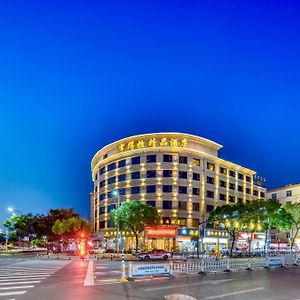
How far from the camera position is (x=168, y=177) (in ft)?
267

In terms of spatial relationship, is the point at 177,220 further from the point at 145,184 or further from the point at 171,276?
the point at 171,276

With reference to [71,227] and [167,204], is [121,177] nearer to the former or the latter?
[167,204]

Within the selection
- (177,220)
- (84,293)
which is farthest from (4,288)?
(177,220)

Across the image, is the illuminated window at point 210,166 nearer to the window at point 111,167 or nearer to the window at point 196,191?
the window at point 196,191

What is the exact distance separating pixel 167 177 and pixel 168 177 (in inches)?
8.4

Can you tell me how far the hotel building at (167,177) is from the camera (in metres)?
81.2

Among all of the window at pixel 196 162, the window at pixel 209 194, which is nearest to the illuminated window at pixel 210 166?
the window at pixel 196 162

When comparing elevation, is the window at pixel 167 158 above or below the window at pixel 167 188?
above

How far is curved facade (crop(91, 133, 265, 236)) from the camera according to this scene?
3199 inches

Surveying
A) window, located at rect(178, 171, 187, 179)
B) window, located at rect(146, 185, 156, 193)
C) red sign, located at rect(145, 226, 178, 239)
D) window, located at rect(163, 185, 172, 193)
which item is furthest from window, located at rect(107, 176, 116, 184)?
red sign, located at rect(145, 226, 178, 239)

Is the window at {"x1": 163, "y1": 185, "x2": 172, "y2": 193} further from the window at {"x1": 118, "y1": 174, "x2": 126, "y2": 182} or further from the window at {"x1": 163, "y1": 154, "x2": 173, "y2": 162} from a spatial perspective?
the window at {"x1": 118, "y1": 174, "x2": 126, "y2": 182}

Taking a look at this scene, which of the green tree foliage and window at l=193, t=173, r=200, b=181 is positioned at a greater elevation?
window at l=193, t=173, r=200, b=181

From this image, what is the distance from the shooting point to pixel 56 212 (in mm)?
89812

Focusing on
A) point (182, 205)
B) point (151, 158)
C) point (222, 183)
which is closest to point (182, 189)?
point (182, 205)
